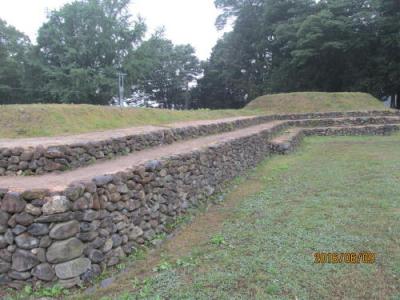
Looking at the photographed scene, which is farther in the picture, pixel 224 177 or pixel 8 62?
pixel 8 62

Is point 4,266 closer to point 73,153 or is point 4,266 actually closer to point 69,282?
point 69,282

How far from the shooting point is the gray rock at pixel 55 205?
3.12 m

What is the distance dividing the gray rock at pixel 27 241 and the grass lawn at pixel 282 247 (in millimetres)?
622

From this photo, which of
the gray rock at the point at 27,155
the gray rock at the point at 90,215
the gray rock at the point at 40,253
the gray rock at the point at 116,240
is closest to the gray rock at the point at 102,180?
the gray rock at the point at 90,215

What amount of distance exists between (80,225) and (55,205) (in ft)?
1.03

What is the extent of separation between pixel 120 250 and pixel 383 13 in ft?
95.1

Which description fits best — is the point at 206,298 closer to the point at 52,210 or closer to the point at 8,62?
the point at 52,210

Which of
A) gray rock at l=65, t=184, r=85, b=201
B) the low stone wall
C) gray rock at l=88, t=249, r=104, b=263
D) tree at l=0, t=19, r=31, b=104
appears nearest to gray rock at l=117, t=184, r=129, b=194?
gray rock at l=65, t=184, r=85, b=201

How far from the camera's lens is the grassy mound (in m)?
9.27

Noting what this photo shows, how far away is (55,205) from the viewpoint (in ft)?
10.3

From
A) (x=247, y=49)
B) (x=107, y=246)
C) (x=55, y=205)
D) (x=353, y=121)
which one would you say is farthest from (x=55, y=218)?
(x=247, y=49)

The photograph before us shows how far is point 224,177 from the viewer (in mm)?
7363

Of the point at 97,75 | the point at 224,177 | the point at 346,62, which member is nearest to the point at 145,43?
the point at 97,75
